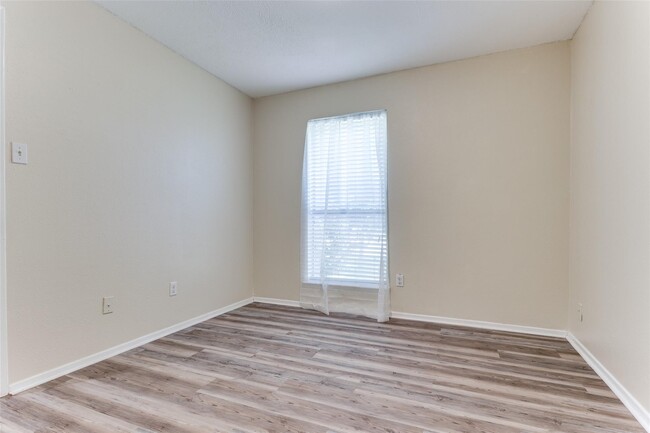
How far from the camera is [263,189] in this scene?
3812mm

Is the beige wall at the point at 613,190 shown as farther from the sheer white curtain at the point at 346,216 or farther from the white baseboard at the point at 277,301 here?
the white baseboard at the point at 277,301

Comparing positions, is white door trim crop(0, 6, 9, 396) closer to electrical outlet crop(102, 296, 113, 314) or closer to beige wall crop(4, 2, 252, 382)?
beige wall crop(4, 2, 252, 382)

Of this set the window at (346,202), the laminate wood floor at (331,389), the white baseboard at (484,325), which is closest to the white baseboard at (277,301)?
the window at (346,202)

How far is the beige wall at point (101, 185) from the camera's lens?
6.01 feet

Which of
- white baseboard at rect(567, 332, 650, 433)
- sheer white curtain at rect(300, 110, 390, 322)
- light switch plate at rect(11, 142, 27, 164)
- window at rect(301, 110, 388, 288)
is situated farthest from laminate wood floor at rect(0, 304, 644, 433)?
light switch plate at rect(11, 142, 27, 164)

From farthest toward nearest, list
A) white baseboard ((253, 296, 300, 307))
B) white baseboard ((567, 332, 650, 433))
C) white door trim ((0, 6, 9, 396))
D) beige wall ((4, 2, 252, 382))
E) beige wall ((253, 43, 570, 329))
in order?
white baseboard ((253, 296, 300, 307)) → beige wall ((253, 43, 570, 329)) → beige wall ((4, 2, 252, 382)) → white door trim ((0, 6, 9, 396)) → white baseboard ((567, 332, 650, 433))

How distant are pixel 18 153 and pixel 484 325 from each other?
11.7ft

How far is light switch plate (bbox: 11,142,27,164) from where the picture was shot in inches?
69.7

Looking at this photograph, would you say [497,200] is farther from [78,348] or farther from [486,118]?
[78,348]

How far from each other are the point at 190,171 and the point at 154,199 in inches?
19.0

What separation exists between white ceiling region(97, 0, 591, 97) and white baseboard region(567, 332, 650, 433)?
7.75 feet

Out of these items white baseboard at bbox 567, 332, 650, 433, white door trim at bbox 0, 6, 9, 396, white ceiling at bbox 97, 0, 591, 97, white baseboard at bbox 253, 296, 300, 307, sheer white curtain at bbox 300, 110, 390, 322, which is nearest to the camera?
white baseboard at bbox 567, 332, 650, 433

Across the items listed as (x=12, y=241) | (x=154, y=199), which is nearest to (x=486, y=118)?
(x=154, y=199)

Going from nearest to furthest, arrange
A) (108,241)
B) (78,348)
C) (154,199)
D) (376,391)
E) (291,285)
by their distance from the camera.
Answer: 1. (376,391)
2. (78,348)
3. (108,241)
4. (154,199)
5. (291,285)
